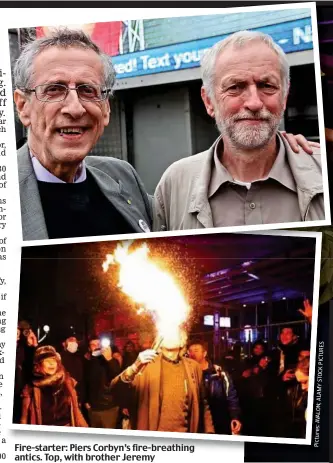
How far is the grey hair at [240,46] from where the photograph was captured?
131 inches

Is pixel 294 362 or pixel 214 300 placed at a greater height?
pixel 214 300

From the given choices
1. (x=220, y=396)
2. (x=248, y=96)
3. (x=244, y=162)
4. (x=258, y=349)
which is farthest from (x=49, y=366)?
(x=248, y=96)

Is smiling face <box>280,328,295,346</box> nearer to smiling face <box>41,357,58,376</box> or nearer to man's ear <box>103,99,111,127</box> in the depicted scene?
smiling face <box>41,357,58,376</box>

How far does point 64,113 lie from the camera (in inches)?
132

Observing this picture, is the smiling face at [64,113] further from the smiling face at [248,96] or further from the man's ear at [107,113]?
the smiling face at [248,96]

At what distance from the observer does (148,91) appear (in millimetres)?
3498

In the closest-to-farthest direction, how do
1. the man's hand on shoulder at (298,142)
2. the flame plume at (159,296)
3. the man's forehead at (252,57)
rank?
the man's forehead at (252,57) → the man's hand on shoulder at (298,142) → the flame plume at (159,296)

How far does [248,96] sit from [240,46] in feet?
0.71

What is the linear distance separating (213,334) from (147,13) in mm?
1466

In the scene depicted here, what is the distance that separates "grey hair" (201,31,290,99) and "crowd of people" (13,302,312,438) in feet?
3.48

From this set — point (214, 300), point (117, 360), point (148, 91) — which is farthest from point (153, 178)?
point (117, 360)

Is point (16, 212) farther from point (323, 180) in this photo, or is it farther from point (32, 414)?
point (323, 180)

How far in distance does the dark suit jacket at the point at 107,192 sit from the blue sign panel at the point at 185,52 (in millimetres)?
412

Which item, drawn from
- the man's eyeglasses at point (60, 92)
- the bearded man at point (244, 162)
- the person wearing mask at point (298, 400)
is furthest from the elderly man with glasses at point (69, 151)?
the person wearing mask at point (298, 400)
